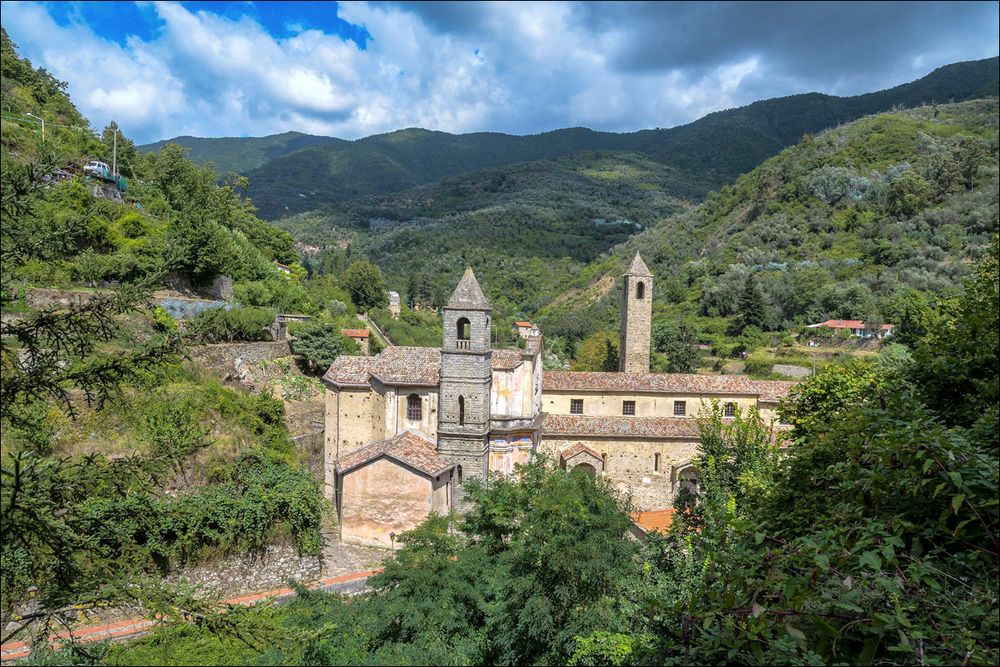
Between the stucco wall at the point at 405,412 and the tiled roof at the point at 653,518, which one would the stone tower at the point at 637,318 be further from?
the stucco wall at the point at 405,412

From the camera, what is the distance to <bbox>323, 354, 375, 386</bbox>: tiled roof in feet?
77.0

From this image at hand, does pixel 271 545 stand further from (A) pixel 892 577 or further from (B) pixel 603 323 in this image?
(B) pixel 603 323

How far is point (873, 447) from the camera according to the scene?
18.8 ft

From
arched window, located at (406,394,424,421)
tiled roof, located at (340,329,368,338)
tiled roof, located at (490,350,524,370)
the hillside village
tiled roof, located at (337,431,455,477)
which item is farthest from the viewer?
tiled roof, located at (340,329,368,338)

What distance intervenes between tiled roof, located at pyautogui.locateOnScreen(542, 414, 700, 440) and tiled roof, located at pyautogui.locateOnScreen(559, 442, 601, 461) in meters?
0.55

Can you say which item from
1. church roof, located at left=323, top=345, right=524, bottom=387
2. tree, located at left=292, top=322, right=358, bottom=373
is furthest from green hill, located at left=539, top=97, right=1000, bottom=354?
tree, located at left=292, top=322, right=358, bottom=373

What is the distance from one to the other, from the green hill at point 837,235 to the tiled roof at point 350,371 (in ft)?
114

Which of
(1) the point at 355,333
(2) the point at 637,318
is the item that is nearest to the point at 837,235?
(2) the point at 637,318

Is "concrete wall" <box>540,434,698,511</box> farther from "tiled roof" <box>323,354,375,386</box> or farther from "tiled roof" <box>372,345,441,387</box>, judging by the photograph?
"tiled roof" <box>323,354,375,386</box>

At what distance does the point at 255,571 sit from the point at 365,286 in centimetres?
3735

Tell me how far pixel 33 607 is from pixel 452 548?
1059 cm

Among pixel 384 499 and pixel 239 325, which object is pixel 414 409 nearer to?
pixel 384 499

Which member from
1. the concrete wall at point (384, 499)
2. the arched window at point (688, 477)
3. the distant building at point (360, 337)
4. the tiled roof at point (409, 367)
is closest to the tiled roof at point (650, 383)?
the arched window at point (688, 477)

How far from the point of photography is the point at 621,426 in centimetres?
2617
